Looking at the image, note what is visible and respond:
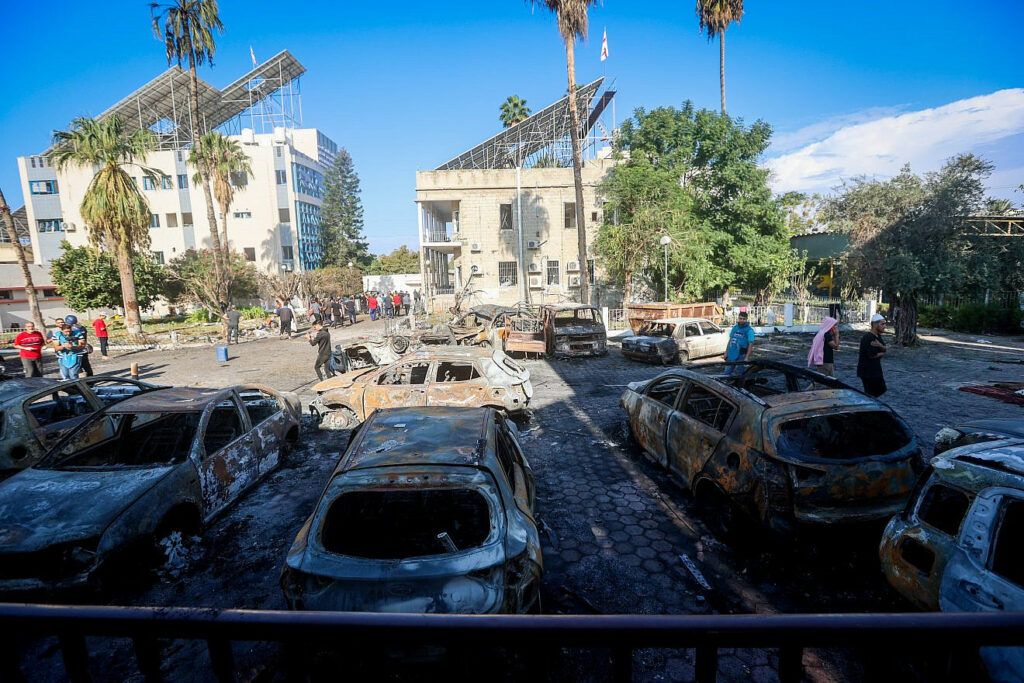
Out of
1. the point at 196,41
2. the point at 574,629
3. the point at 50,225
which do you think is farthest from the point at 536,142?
the point at 50,225

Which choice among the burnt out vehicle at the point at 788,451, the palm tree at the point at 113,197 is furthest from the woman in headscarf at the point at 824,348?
the palm tree at the point at 113,197

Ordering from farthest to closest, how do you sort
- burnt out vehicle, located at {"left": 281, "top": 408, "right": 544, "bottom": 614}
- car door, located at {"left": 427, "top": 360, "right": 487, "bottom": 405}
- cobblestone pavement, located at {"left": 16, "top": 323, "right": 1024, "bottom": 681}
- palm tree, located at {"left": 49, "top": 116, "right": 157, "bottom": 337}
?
palm tree, located at {"left": 49, "top": 116, "right": 157, "bottom": 337} → car door, located at {"left": 427, "top": 360, "right": 487, "bottom": 405} → cobblestone pavement, located at {"left": 16, "top": 323, "right": 1024, "bottom": 681} → burnt out vehicle, located at {"left": 281, "top": 408, "right": 544, "bottom": 614}

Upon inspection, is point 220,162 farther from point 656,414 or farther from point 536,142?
point 656,414

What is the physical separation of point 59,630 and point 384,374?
664cm

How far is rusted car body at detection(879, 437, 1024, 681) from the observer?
243 centimetres

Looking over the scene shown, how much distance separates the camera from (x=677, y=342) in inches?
543

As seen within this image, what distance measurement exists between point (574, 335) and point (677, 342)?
2981mm

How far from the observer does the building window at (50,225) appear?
40656mm

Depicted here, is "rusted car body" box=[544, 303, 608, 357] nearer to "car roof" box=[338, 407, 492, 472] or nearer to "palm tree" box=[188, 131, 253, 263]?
"car roof" box=[338, 407, 492, 472]

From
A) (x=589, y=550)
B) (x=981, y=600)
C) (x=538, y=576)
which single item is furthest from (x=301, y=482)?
(x=981, y=600)

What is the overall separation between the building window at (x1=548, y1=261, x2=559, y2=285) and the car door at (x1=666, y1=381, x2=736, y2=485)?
23.0m

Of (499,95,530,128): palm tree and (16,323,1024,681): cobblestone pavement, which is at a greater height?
(499,95,530,128): palm tree

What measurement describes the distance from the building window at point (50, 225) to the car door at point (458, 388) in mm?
50662

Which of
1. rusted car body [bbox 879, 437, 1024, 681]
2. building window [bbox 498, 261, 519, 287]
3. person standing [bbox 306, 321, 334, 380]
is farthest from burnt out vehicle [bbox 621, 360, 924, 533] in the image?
building window [bbox 498, 261, 519, 287]
